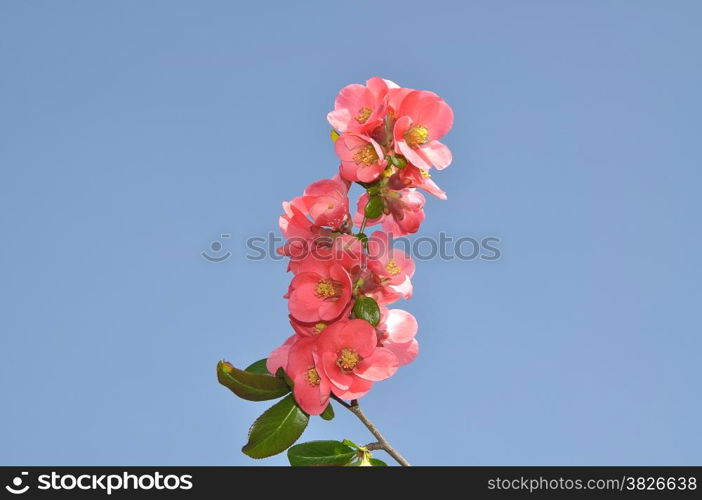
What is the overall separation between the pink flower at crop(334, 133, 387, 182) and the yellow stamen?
98 mm

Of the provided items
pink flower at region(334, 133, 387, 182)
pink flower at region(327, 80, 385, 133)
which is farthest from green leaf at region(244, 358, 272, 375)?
pink flower at region(327, 80, 385, 133)

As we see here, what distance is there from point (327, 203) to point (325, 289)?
25 cm

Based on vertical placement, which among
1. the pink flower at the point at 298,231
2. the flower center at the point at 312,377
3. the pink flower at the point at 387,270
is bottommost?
the flower center at the point at 312,377

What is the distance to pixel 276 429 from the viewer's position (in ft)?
5.93

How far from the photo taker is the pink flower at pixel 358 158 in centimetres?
172

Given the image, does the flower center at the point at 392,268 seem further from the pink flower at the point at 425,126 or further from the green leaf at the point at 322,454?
the green leaf at the point at 322,454

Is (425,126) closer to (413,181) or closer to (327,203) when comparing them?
(413,181)

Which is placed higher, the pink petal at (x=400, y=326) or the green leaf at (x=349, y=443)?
the pink petal at (x=400, y=326)

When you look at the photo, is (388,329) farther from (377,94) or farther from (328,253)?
(377,94)

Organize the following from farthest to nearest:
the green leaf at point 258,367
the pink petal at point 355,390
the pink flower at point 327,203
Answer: the green leaf at point 258,367
the pink flower at point 327,203
the pink petal at point 355,390

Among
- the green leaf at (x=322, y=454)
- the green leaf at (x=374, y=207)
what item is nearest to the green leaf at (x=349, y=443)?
the green leaf at (x=322, y=454)

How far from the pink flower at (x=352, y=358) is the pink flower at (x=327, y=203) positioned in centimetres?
30

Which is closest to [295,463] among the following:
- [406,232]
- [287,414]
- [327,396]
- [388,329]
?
[287,414]

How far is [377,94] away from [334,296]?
62 cm
